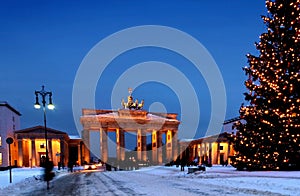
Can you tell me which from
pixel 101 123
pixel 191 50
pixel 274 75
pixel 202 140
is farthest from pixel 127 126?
pixel 274 75

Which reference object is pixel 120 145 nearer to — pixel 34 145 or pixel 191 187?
pixel 34 145

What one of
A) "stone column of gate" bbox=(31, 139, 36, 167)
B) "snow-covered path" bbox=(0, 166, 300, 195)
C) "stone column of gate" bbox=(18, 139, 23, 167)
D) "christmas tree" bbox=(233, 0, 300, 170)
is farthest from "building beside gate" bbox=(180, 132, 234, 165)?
"snow-covered path" bbox=(0, 166, 300, 195)

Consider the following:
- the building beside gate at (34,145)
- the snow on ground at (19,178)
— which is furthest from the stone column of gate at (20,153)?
the snow on ground at (19,178)

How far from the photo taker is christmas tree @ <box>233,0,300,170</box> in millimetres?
21188

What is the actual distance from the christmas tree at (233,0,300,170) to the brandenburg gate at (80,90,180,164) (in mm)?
50624

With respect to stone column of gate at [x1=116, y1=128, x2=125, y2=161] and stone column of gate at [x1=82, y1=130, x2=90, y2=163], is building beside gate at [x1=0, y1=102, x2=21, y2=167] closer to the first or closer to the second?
stone column of gate at [x1=82, y1=130, x2=90, y2=163]

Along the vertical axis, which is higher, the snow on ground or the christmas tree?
the christmas tree

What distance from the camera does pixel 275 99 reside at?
22.0m

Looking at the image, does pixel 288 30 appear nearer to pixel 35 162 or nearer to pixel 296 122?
pixel 296 122

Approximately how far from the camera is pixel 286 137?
2109cm

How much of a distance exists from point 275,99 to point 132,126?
54.7 meters

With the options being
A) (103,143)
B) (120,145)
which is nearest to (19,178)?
(103,143)

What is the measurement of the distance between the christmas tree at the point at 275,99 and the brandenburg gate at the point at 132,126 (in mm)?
50624

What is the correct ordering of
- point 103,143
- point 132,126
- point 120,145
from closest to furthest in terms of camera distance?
point 103,143
point 120,145
point 132,126
